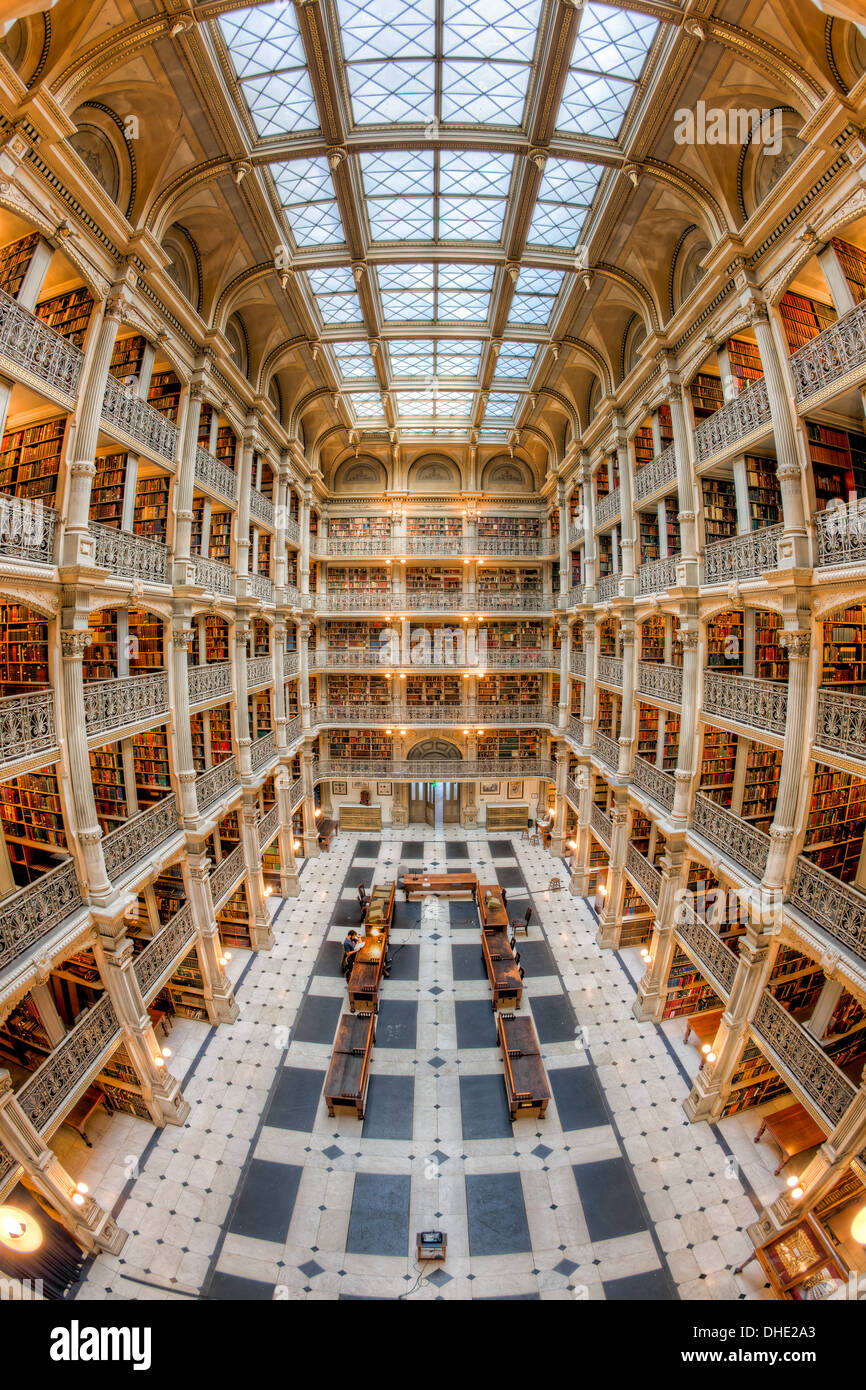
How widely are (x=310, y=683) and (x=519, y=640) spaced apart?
21.9 ft

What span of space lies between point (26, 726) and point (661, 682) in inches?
356

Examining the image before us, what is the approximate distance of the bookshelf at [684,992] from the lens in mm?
9812

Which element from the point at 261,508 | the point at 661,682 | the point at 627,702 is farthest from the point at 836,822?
the point at 261,508

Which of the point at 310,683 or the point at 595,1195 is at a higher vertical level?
the point at 310,683

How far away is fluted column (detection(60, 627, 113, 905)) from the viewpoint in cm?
625

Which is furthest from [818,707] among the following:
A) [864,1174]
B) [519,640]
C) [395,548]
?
[395,548]

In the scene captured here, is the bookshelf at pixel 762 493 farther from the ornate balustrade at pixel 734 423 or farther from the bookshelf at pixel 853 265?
the bookshelf at pixel 853 265

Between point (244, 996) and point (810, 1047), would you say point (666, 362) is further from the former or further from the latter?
point (244, 996)

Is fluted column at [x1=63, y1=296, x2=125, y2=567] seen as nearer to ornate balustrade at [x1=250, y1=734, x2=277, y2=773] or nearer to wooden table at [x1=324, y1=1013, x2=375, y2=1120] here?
ornate balustrade at [x1=250, y1=734, x2=277, y2=773]

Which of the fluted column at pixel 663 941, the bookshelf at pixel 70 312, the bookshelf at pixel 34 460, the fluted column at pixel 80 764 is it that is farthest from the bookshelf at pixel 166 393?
the fluted column at pixel 663 941

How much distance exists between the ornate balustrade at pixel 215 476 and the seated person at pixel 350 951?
8618 mm

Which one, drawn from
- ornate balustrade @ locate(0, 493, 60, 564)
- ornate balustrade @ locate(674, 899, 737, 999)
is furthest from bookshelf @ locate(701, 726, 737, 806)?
ornate balustrade @ locate(0, 493, 60, 564)

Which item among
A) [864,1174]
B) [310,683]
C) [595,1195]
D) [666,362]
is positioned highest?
[666,362]

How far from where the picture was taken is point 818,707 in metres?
6.33
